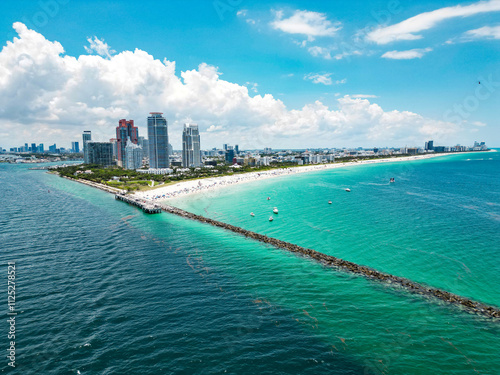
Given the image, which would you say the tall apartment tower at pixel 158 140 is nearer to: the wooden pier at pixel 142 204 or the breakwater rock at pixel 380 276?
the wooden pier at pixel 142 204

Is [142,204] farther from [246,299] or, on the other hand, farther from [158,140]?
[158,140]

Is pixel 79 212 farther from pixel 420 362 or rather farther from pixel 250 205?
pixel 420 362

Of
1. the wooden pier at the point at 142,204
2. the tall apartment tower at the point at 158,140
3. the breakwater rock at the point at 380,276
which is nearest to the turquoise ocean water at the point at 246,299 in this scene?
the breakwater rock at the point at 380,276

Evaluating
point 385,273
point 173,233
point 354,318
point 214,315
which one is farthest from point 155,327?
Result: point 173,233

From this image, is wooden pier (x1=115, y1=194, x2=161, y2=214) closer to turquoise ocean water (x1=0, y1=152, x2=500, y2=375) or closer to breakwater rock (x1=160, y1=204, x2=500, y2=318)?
turquoise ocean water (x1=0, y1=152, x2=500, y2=375)

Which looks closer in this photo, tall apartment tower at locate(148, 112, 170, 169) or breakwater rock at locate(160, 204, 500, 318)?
breakwater rock at locate(160, 204, 500, 318)

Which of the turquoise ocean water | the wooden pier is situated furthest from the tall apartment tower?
the turquoise ocean water
